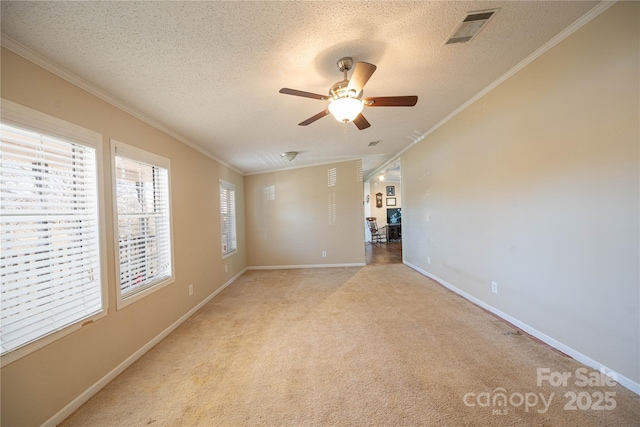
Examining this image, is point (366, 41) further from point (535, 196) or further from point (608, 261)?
point (608, 261)

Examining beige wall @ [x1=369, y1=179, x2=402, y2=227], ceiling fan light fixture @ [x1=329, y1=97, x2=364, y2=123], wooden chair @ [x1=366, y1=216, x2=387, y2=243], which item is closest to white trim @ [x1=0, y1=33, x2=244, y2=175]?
ceiling fan light fixture @ [x1=329, y1=97, x2=364, y2=123]

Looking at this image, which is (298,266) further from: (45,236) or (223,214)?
(45,236)

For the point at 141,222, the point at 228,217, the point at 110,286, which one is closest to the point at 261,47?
the point at 141,222

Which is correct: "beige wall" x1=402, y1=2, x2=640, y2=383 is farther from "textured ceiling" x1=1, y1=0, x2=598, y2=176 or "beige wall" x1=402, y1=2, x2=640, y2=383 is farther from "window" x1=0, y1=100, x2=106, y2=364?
"window" x1=0, y1=100, x2=106, y2=364

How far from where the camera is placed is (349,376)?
1.85 metres

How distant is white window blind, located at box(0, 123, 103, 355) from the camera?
1.35 m

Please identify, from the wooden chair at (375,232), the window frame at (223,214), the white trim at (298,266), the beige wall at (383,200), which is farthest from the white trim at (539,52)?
the beige wall at (383,200)

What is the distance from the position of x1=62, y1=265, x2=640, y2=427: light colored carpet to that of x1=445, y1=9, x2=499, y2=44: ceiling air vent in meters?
2.48

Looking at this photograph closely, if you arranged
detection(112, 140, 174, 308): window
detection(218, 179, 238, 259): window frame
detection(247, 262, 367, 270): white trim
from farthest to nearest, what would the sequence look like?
1. detection(247, 262, 367, 270): white trim
2. detection(218, 179, 238, 259): window frame
3. detection(112, 140, 174, 308): window

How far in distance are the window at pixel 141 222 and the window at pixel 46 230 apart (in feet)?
0.79

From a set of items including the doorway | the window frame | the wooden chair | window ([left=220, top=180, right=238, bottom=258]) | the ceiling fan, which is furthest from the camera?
the doorway

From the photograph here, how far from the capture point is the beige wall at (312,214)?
224 inches

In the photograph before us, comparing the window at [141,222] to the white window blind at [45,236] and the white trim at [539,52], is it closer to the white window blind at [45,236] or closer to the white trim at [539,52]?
the white window blind at [45,236]

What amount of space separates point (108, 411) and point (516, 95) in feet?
13.8
